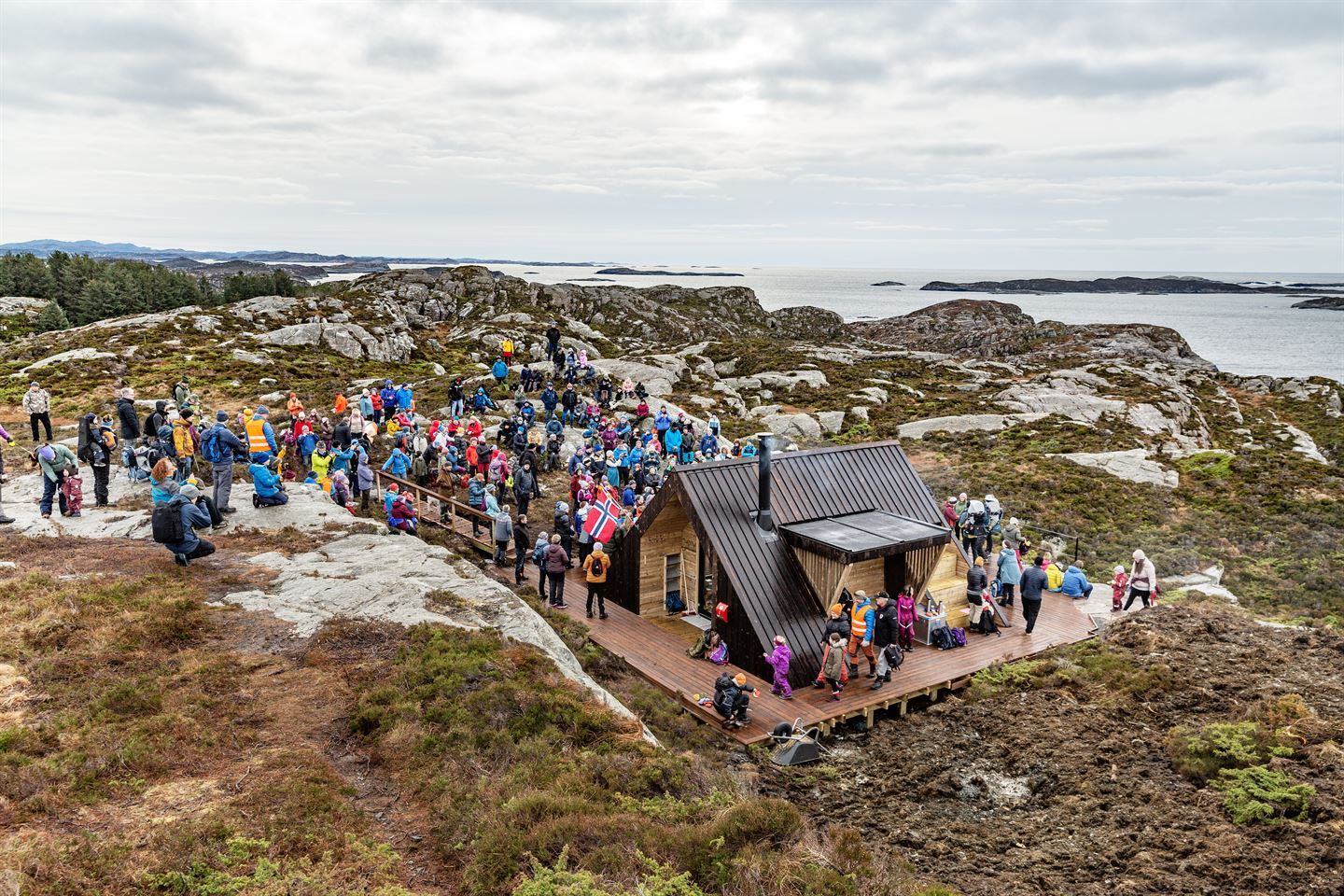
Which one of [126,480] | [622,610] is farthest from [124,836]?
[126,480]

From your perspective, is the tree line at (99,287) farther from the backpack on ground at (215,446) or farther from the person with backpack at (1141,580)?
the person with backpack at (1141,580)

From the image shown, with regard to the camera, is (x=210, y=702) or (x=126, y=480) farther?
(x=126, y=480)

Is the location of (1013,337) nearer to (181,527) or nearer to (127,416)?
(127,416)

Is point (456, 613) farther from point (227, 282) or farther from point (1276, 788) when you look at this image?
point (227, 282)

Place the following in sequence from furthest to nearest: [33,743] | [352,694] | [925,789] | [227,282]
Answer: [227,282] < [925,789] < [352,694] < [33,743]

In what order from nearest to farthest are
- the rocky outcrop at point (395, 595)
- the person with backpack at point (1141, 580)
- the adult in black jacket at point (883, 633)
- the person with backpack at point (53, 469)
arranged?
the rocky outcrop at point (395, 595) → the adult in black jacket at point (883, 633) → the person with backpack at point (53, 469) → the person with backpack at point (1141, 580)

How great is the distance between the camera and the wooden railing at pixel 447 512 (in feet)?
64.3

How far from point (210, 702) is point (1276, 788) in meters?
13.4

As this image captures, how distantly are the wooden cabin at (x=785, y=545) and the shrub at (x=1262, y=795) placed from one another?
616 centimetres

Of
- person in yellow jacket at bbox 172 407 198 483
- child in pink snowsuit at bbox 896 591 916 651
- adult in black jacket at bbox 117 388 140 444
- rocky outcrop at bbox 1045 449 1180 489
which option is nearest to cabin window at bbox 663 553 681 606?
child in pink snowsuit at bbox 896 591 916 651

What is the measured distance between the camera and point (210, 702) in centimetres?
951

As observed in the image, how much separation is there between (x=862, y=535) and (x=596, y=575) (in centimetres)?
572

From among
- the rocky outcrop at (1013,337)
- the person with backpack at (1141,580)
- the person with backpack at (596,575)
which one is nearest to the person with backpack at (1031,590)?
the person with backpack at (1141,580)

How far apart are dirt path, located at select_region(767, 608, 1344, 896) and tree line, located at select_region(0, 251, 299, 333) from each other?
8175cm
